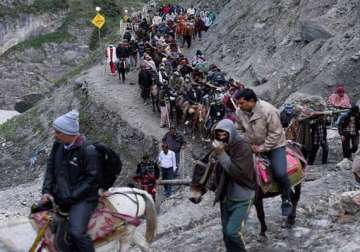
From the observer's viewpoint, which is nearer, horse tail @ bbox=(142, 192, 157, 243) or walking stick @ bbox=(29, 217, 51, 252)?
walking stick @ bbox=(29, 217, 51, 252)

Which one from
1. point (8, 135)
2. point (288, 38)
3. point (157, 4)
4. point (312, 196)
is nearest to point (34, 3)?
point (157, 4)

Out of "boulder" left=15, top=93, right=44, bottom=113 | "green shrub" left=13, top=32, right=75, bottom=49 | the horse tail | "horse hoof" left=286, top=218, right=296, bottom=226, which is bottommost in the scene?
"boulder" left=15, top=93, right=44, bottom=113

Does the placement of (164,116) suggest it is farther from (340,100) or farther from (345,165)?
(345,165)

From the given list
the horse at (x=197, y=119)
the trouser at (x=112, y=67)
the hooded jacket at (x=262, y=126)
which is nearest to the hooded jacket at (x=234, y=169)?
the hooded jacket at (x=262, y=126)

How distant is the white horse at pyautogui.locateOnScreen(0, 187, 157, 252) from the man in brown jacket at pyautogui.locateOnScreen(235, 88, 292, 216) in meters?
1.52

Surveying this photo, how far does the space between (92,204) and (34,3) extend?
210 feet

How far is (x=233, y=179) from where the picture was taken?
25.7 ft

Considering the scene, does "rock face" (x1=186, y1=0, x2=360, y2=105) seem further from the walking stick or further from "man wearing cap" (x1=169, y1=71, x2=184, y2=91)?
the walking stick

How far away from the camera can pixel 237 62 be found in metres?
29.9

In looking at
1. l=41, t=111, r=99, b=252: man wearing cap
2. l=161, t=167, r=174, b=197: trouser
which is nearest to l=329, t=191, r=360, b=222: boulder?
l=41, t=111, r=99, b=252: man wearing cap

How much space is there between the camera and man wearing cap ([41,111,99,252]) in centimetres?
770

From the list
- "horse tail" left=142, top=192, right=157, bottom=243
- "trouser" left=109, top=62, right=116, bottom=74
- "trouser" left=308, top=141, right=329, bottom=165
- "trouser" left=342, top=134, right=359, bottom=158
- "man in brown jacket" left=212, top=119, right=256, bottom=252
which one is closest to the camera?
"man in brown jacket" left=212, top=119, right=256, bottom=252

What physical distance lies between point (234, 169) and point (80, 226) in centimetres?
181

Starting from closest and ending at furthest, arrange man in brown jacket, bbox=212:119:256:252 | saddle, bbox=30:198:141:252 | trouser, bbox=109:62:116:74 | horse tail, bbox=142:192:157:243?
1. man in brown jacket, bbox=212:119:256:252
2. saddle, bbox=30:198:141:252
3. horse tail, bbox=142:192:157:243
4. trouser, bbox=109:62:116:74
